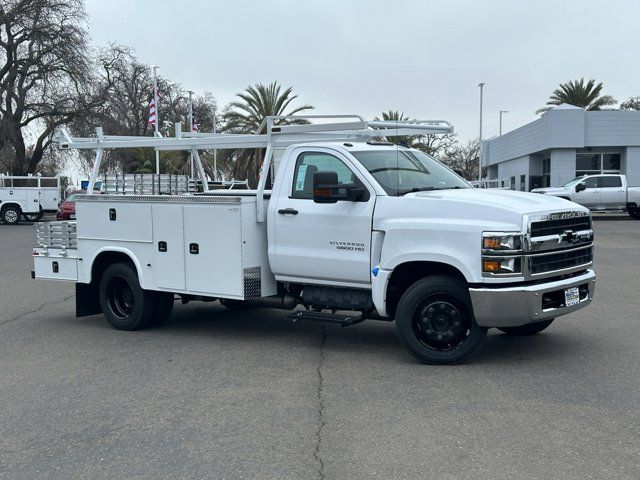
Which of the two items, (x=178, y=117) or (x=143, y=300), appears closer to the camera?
(x=143, y=300)

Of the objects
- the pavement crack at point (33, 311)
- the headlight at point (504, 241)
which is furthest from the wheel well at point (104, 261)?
the headlight at point (504, 241)

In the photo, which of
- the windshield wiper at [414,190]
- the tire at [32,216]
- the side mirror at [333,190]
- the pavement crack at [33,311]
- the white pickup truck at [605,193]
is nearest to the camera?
the side mirror at [333,190]

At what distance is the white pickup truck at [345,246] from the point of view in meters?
6.95

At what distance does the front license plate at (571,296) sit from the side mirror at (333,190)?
2.18 metres

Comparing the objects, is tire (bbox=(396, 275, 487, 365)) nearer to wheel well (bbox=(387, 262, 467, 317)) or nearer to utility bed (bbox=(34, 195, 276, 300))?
wheel well (bbox=(387, 262, 467, 317))

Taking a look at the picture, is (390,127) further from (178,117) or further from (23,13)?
(178,117)

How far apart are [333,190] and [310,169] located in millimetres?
747

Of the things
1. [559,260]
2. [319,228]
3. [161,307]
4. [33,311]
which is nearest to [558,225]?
[559,260]

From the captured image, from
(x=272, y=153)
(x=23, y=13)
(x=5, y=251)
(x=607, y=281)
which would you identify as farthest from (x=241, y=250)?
(x=23, y=13)

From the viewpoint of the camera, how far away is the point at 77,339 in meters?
9.05

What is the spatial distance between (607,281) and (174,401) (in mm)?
9504

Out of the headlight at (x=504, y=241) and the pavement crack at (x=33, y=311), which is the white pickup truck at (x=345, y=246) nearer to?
the headlight at (x=504, y=241)

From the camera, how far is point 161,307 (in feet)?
31.4

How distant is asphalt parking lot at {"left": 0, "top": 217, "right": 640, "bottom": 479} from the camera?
15.9 ft
